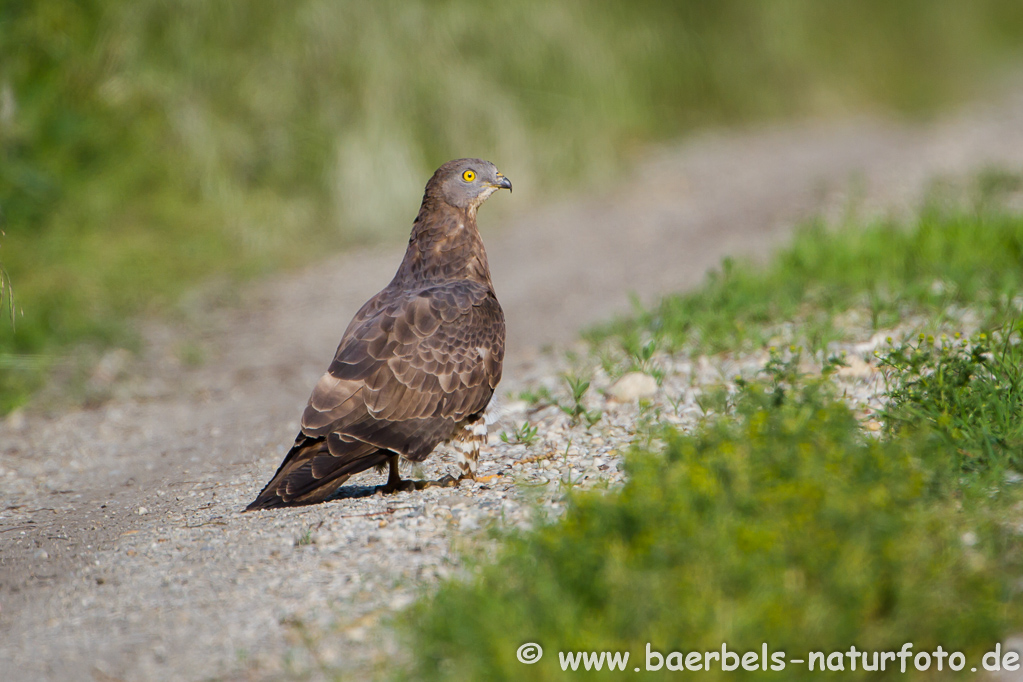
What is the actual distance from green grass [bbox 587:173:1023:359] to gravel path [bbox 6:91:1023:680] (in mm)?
450

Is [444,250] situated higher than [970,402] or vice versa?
[444,250]

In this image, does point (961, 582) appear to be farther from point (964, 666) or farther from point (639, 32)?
point (639, 32)

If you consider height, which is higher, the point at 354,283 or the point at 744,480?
the point at 354,283

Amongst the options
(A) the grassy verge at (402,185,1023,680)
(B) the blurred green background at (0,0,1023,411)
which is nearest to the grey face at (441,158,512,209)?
(A) the grassy verge at (402,185,1023,680)

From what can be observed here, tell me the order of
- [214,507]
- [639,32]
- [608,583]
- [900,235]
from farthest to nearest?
[639,32], [900,235], [214,507], [608,583]

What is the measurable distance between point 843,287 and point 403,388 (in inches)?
137

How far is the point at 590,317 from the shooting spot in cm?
773

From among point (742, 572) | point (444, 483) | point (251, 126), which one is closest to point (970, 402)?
point (742, 572)

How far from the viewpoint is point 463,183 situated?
199 inches

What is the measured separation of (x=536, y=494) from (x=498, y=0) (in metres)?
8.43

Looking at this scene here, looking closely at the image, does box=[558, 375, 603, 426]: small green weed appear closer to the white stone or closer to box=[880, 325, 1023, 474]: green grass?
the white stone

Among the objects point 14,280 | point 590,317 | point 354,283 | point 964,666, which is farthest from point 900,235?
point 14,280

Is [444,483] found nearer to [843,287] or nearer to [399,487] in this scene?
[399,487]

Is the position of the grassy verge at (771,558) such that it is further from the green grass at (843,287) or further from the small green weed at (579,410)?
the green grass at (843,287)
